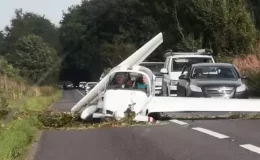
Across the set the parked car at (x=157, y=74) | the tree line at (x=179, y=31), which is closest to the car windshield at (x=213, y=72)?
the tree line at (x=179, y=31)

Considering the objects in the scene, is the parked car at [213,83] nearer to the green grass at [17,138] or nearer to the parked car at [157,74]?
the parked car at [157,74]

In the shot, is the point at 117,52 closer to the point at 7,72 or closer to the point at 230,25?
the point at 7,72

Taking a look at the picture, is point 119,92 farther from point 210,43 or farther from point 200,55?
point 210,43

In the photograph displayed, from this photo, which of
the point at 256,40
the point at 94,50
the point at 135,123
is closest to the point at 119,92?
the point at 135,123

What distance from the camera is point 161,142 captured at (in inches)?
440

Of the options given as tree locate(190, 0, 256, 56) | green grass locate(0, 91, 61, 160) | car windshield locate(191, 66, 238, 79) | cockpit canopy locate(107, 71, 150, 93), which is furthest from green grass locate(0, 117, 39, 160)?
tree locate(190, 0, 256, 56)

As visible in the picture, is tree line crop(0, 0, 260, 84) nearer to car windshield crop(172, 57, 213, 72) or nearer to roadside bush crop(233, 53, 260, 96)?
roadside bush crop(233, 53, 260, 96)

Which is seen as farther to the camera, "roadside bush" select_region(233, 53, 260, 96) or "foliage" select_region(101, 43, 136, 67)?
"foliage" select_region(101, 43, 136, 67)

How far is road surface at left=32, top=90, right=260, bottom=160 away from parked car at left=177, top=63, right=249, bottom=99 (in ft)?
9.94

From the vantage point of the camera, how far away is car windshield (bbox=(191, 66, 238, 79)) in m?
19.6

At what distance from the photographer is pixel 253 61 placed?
30.6m

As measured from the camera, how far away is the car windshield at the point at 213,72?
773 inches

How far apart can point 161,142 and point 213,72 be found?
9.11 meters

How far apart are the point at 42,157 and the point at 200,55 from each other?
16.1 meters
